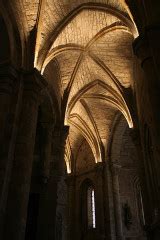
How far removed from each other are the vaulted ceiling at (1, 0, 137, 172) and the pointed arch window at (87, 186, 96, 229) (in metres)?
3.01

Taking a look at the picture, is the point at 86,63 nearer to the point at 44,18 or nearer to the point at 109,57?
the point at 109,57

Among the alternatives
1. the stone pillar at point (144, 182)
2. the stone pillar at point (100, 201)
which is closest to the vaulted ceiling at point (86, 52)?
the stone pillar at point (100, 201)

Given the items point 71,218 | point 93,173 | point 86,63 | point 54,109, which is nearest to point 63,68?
point 86,63

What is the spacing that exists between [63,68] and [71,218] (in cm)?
1026

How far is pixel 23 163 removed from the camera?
297 inches

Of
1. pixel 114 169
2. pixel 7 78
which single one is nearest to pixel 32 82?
pixel 7 78

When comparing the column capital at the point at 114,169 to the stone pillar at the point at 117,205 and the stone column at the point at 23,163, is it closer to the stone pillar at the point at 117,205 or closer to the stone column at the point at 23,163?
the stone pillar at the point at 117,205

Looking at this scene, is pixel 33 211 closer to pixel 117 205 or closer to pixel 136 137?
pixel 136 137

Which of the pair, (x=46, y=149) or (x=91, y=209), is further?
(x=91, y=209)

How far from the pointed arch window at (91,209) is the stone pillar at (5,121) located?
1191 centimetres

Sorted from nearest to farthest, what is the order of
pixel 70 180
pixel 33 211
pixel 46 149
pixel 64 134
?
pixel 33 211 < pixel 46 149 < pixel 64 134 < pixel 70 180

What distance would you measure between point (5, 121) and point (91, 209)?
12320mm

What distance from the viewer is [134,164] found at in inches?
754

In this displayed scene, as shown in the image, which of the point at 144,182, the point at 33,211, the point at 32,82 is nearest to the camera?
the point at 32,82
